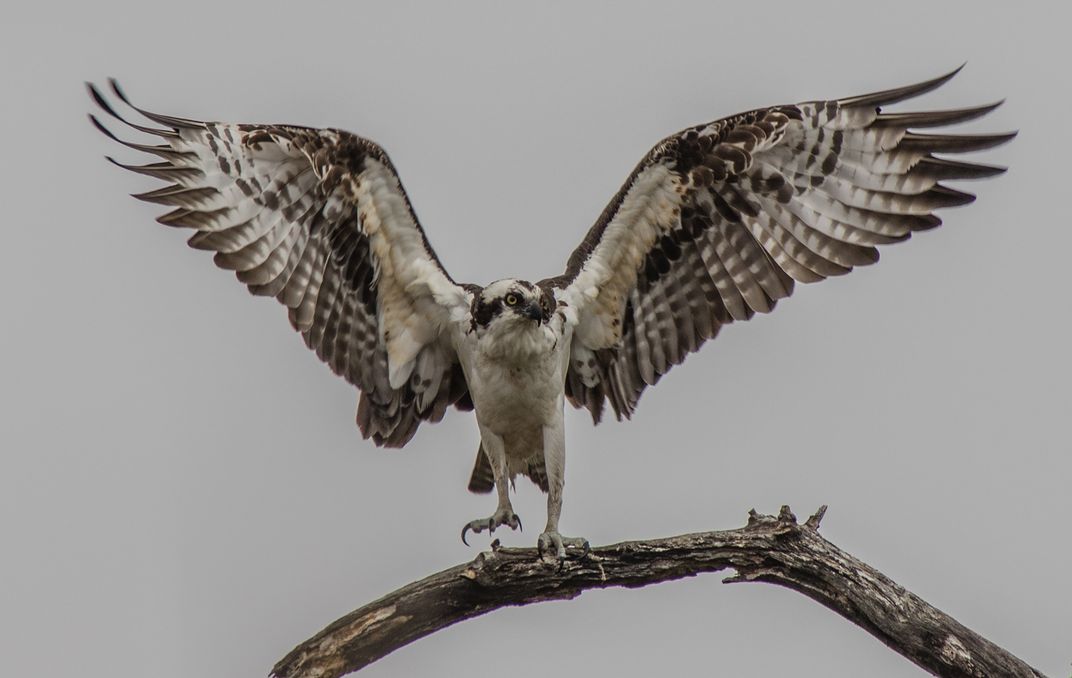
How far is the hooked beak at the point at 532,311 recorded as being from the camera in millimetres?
7777

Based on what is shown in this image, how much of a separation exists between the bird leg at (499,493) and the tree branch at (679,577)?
1140mm

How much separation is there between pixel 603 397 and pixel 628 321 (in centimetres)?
68

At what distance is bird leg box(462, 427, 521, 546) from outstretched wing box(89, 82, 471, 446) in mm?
856

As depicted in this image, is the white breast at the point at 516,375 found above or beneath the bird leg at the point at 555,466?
above

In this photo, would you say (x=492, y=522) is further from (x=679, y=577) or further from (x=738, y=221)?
(x=738, y=221)

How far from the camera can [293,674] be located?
21.6ft

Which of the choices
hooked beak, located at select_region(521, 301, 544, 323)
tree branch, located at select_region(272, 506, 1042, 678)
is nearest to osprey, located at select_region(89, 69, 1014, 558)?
hooked beak, located at select_region(521, 301, 544, 323)

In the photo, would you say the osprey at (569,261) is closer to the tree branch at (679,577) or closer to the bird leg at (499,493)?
the bird leg at (499,493)

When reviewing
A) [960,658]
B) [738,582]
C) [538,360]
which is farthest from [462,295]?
[960,658]

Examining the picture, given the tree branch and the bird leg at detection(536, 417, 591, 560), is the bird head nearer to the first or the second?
the bird leg at detection(536, 417, 591, 560)

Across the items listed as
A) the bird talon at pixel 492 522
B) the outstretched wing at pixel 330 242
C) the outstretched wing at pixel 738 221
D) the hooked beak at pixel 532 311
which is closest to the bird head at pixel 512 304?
the hooked beak at pixel 532 311

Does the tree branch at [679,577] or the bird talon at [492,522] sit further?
the bird talon at [492,522]

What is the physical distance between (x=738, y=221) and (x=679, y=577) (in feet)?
9.77

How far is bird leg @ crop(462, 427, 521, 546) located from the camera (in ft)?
27.4
